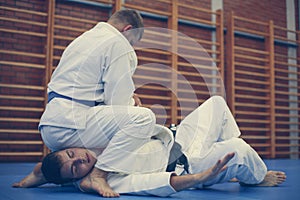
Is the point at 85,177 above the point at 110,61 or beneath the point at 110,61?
beneath

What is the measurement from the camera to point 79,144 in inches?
87.0

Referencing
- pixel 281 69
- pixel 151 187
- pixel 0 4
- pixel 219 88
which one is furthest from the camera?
pixel 281 69

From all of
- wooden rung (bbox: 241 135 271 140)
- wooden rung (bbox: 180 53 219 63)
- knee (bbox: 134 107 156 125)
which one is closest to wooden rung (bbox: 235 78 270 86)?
wooden rung (bbox: 180 53 219 63)

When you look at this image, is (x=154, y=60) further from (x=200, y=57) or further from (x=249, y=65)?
(x=249, y=65)

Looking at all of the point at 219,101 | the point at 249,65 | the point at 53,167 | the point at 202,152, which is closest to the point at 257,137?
the point at 249,65

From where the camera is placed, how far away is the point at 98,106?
7.22ft

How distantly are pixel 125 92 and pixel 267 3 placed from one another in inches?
223

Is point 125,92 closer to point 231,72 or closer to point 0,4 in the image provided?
point 0,4

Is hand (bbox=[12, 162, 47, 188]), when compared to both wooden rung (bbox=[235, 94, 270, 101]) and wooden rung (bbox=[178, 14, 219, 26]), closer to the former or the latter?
wooden rung (bbox=[178, 14, 219, 26])

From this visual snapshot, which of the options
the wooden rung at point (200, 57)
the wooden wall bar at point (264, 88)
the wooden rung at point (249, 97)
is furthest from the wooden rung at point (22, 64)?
the wooden rung at point (249, 97)

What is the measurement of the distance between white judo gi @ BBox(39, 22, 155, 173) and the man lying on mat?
91 millimetres

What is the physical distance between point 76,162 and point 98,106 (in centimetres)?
36

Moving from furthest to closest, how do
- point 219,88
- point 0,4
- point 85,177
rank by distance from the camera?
point 219,88, point 0,4, point 85,177

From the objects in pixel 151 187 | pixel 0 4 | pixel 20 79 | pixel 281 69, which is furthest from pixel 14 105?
pixel 281 69
